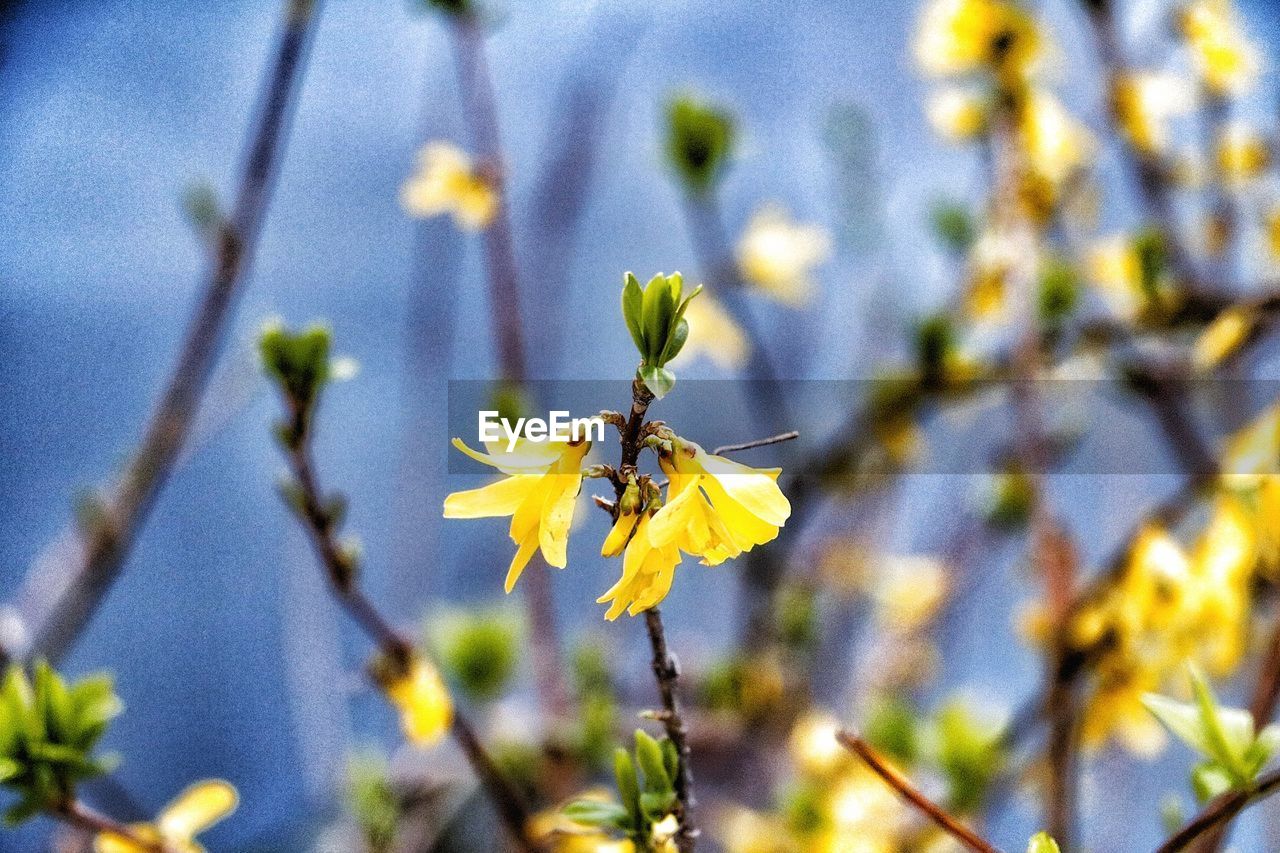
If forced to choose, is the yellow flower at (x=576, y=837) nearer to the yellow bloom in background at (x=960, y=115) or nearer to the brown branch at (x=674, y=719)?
the brown branch at (x=674, y=719)

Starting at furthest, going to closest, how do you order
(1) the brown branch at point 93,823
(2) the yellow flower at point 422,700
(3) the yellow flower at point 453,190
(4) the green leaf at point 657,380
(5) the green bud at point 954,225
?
(5) the green bud at point 954,225, (3) the yellow flower at point 453,190, (2) the yellow flower at point 422,700, (1) the brown branch at point 93,823, (4) the green leaf at point 657,380

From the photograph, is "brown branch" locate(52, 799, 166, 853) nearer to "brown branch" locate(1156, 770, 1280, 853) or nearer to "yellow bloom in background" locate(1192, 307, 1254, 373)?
"brown branch" locate(1156, 770, 1280, 853)

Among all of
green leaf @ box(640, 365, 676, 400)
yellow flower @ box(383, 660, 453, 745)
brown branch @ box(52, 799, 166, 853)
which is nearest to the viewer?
green leaf @ box(640, 365, 676, 400)

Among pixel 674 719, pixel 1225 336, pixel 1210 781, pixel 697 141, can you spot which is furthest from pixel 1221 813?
pixel 697 141

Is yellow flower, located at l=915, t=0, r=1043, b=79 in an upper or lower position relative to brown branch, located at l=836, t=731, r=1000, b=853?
upper

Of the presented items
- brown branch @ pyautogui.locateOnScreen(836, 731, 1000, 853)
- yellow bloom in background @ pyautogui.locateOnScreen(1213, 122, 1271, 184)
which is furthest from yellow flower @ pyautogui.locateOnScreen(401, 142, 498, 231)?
yellow bloom in background @ pyautogui.locateOnScreen(1213, 122, 1271, 184)

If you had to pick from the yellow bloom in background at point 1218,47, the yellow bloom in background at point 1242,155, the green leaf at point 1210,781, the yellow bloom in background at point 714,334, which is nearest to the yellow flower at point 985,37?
the yellow bloom in background at point 1218,47
